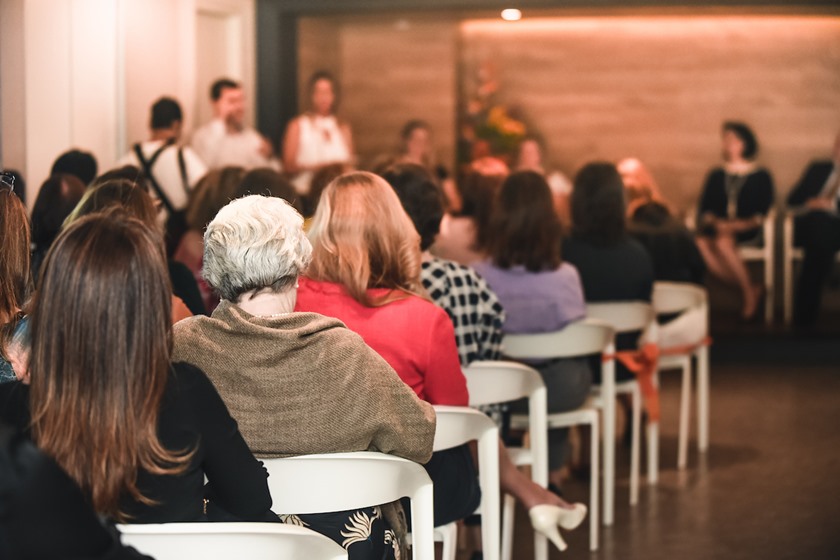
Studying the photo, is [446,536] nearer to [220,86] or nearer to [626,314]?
[626,314]

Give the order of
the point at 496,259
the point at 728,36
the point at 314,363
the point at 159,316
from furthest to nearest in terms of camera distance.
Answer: the point at 728,36, the point at 496,259, the point at 314,363, the point at 159,316

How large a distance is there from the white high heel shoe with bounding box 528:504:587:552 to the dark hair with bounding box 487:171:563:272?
1.14 meters

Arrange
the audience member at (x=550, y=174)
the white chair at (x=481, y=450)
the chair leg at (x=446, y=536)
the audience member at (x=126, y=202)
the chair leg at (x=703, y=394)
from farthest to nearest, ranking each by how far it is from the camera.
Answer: the audience member at (x=550, y=174)
the chair leg at (x=703, y=394)
the audience member at (x=126, y=202)
the chair leg at (x=446, y=536)
the white chair at (x=481, y=450)

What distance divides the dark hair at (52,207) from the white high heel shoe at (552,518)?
187 cm

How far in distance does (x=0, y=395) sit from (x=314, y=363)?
674 mm

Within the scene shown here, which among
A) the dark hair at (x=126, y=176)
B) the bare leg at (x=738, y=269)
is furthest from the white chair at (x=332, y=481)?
the bare leg at (x=738, y=269)

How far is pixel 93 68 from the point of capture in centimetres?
693

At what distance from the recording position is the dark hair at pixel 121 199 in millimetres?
3514

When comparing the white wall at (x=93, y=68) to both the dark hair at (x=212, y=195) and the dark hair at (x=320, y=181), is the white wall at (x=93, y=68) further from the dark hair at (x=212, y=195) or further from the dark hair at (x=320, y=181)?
the dark hair at (x=320, y=181)

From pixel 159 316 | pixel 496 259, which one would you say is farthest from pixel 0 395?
pixel 496 259

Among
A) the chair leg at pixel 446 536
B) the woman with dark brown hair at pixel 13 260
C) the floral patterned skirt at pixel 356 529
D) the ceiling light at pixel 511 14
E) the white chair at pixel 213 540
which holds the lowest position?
the chair leg at pixel 446 536

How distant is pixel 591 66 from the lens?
10.6 metres

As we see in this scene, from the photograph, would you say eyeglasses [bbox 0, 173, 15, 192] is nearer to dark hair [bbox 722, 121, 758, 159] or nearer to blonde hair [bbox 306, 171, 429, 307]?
blonde hair [bbox 306, 171, 429, 307]

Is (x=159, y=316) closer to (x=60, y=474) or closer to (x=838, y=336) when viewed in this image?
(x=60, y=474)
